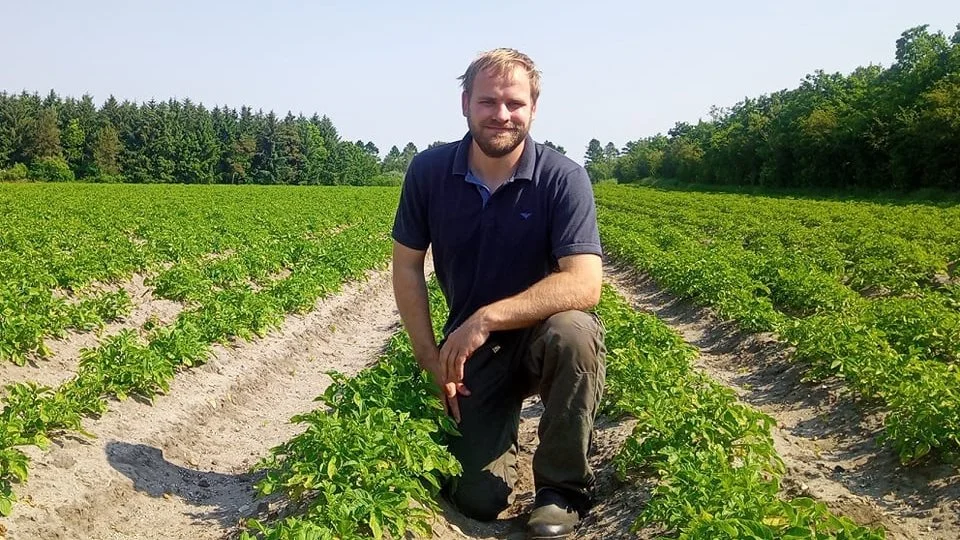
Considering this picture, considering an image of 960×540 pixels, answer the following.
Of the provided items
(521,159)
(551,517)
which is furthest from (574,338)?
(521,159)

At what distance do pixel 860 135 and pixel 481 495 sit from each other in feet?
154

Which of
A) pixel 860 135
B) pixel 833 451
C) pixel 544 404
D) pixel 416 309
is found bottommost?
pixel 833 451

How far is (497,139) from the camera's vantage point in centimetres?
391

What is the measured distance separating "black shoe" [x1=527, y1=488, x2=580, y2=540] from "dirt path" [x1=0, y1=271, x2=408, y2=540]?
1709mm

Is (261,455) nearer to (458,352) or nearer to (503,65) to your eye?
(458,352)

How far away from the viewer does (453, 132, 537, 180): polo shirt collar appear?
401cm

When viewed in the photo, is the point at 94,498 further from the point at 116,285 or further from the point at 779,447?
the point at 116,285

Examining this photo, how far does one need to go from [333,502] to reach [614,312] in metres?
5.61

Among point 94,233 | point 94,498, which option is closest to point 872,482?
point 94,498

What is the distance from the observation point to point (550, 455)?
3.90 meters

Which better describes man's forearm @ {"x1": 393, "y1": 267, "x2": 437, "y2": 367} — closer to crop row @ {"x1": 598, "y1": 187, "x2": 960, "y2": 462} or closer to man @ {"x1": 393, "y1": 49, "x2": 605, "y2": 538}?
man @ {"x1": 393, "y1": 49, "x2": 605, "y2": 538}

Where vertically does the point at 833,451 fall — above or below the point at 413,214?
below

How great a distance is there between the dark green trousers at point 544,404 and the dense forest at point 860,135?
3911cm

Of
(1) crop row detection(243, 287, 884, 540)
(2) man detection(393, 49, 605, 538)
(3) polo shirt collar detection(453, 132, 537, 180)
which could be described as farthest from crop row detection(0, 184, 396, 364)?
(3) polo shirt collar detection(453, 132, 537, 180)
